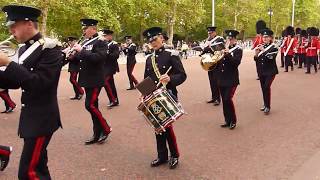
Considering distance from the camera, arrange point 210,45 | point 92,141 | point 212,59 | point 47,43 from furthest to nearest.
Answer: point 210,45 < point 212,59 < point 92,141 < point 47,43

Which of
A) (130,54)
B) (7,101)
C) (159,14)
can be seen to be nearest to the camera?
(7,101)

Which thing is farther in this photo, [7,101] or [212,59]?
[7,101]

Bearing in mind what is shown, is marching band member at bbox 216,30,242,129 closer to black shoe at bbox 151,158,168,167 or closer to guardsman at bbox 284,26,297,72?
black shoe at bbox 151,158,168,167

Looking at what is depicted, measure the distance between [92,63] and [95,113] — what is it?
0.89 meters

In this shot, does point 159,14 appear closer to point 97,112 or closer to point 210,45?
point 210,45

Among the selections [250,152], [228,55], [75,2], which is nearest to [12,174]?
[250,152]

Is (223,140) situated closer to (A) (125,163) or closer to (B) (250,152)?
(B) (250,152)

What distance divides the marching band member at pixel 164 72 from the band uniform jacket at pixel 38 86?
1991mm

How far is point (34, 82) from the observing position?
3.92 m

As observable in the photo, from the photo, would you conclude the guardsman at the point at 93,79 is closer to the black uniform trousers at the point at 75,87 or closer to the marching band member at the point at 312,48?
the black uniform trousers at the point at 75,87

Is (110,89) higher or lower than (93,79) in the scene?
lower

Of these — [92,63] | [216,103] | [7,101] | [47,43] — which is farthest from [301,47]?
[47,43]

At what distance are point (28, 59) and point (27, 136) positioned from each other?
0.75 metres

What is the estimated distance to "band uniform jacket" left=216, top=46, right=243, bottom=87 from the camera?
28.4ft
